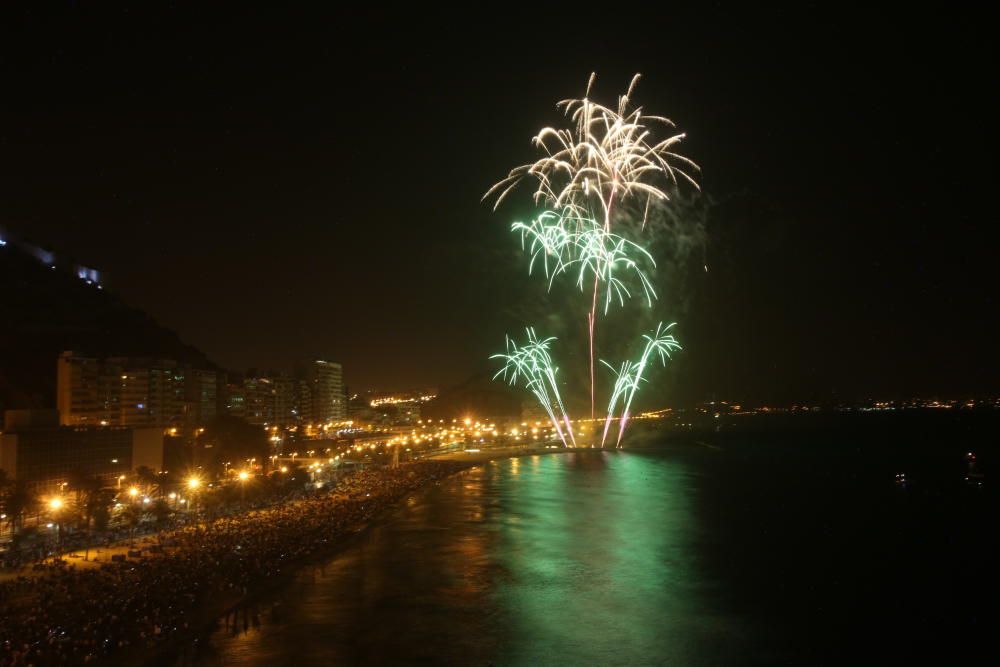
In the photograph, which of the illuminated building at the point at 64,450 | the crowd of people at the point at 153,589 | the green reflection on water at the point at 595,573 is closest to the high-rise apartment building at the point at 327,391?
the illuminated building at the point at 64,450

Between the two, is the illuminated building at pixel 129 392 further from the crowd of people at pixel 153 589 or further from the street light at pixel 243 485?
the crowd of people at pixel 153 589

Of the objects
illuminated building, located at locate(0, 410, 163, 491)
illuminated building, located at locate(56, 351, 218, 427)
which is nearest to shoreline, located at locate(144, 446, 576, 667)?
illuminated building, located at locate(0, 410, 163, 491)

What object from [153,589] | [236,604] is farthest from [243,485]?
[236,604]

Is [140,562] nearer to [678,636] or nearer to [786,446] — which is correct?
[678,636]

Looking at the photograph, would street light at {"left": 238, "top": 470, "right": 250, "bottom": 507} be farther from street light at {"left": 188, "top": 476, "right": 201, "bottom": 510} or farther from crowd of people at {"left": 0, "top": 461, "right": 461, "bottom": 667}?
crowd of people at {"left": 0, "top": 461, "right": 461, "bottom": 667}

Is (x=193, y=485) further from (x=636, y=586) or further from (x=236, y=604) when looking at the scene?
(x=636, y=586)

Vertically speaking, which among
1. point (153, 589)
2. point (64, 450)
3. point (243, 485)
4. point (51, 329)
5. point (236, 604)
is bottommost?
point (236, 604)

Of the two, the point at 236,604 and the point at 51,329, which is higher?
the point at 51,329
